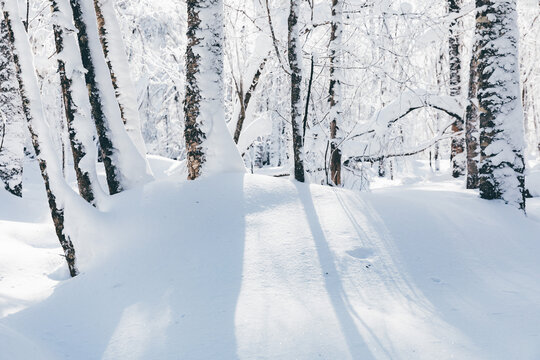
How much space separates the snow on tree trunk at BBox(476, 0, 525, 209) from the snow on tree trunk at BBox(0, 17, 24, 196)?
785cm

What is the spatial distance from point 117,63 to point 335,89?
366cm

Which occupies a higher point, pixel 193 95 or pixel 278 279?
pixel 193 95

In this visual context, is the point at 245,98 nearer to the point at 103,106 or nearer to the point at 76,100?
the point at 103,106

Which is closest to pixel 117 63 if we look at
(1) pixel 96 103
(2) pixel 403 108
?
(1) pixel 96 103

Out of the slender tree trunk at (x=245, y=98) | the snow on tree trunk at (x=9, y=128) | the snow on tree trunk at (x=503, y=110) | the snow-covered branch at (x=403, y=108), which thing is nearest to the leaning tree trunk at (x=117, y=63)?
the slender tree trunk at (x=245, y=98)

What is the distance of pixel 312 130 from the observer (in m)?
7.30

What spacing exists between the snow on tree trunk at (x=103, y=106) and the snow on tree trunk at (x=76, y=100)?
9.0 inches

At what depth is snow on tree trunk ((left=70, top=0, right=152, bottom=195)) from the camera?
462 centimetres

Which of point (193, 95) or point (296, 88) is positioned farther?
point (296, 88)

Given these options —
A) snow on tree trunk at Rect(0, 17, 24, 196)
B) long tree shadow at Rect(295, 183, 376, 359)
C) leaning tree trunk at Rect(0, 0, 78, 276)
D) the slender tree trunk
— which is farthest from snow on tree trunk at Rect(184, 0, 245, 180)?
snow on tree trunk at Rect(0, 17, 24, 196)

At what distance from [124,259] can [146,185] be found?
4.09 ft

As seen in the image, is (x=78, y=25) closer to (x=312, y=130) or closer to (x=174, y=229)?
(x=174, y=229)

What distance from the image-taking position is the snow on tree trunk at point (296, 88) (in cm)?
482

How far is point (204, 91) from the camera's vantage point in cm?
448
